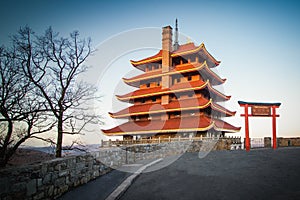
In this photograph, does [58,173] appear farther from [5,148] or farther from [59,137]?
[59,137]

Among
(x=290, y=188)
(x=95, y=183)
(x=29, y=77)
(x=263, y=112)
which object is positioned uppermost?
(x=29, y=77)

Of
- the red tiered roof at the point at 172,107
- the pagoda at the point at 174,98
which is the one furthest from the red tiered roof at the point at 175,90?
the red tiered roof at the point at 172,107

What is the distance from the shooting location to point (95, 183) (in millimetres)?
7219

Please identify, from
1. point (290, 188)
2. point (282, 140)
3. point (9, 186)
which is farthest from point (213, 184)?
point (282, 140)

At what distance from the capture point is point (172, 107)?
1059 inches

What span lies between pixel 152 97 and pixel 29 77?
20003 millimetres

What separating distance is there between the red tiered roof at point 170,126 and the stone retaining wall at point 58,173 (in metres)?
13.2

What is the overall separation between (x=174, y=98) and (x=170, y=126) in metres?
4.93

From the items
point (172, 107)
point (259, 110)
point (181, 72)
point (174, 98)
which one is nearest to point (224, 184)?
point (259, 110)

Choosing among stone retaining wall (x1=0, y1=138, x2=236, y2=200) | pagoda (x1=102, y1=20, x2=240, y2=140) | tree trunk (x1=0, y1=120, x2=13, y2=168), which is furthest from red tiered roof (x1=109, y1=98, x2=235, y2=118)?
tree trunk (x1=0, y1=120, x2=13, y2=168)

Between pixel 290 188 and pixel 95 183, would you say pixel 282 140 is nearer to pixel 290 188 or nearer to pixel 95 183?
pixel 290 188

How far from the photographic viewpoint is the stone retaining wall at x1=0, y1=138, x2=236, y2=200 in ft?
13.8

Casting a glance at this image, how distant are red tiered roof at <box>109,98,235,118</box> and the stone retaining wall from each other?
14.6 metres

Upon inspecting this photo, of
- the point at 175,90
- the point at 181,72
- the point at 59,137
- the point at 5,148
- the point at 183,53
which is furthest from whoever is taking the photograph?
the point at 183,53
